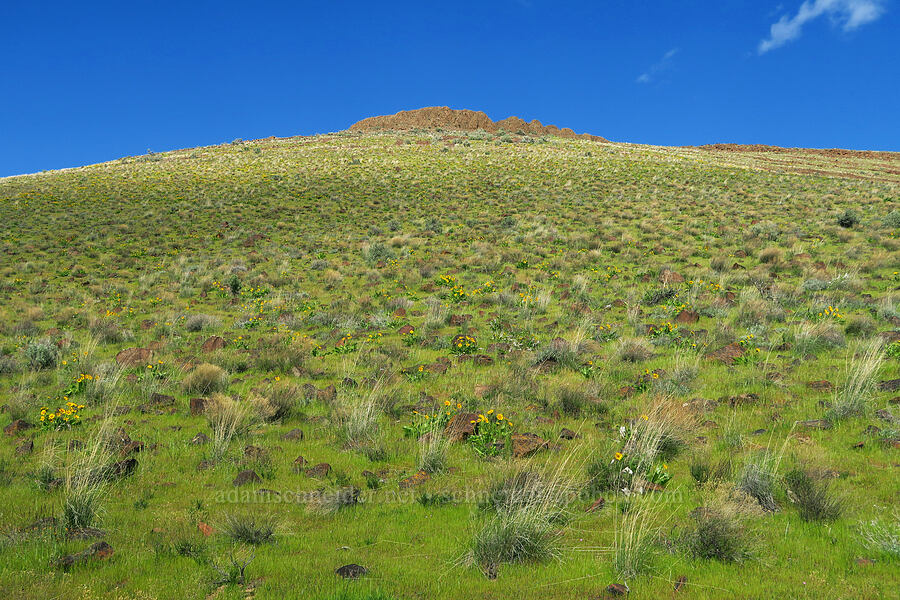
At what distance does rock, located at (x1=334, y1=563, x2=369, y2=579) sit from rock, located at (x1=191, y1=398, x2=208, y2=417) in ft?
15.9

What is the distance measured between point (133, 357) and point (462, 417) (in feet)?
24.4

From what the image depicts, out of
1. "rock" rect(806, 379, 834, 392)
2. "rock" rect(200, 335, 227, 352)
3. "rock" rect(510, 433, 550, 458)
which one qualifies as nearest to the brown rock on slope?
"rock" rect(200, 335, 227, 352)

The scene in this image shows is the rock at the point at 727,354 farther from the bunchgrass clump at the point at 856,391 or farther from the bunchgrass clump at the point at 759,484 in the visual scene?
the bunchgrass clump at the point at 759,484

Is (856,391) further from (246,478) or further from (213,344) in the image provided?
(213,344)

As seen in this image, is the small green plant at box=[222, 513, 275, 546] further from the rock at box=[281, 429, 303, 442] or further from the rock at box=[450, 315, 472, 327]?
the rock at box=[450, 315, 472, 327]

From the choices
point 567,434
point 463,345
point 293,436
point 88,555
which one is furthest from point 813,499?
point 463,345

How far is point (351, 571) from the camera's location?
159 inches

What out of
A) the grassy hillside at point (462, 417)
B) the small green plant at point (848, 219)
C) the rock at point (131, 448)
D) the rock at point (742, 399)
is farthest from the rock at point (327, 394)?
the small green plant at point (848, 219)

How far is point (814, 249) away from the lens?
1861 centimetres

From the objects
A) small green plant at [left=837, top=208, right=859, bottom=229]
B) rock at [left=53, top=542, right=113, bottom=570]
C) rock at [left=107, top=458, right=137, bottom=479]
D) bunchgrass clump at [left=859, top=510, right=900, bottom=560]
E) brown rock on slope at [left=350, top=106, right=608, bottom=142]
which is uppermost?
brown rock on slope at [left=350, top=106, right=608, bottom=142]

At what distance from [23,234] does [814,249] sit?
35004 mm

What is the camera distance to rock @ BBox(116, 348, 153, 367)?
10.1 m

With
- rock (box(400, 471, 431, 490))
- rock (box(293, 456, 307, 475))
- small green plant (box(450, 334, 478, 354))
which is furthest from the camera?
small green plant (box(450, 334, 478, 354))

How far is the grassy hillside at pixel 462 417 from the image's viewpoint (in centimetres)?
414
